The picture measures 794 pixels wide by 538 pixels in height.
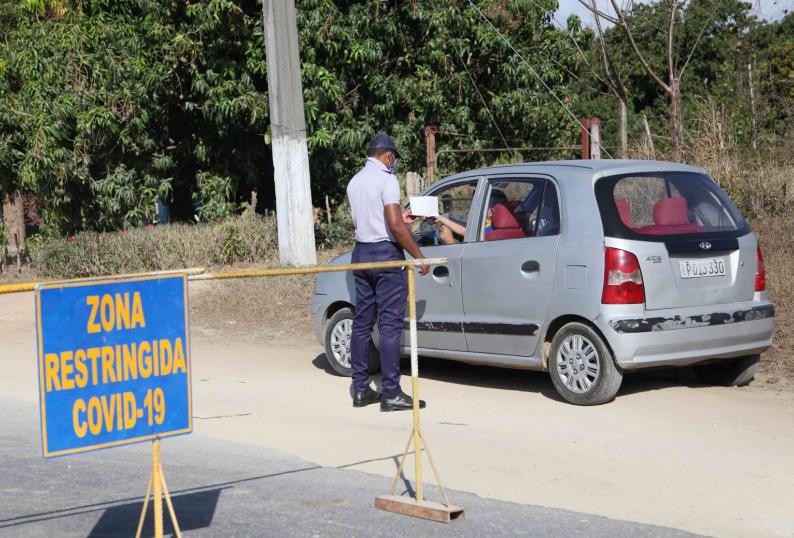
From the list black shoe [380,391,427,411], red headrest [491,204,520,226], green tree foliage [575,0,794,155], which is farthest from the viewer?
green tree foliage [575,0,794,155]

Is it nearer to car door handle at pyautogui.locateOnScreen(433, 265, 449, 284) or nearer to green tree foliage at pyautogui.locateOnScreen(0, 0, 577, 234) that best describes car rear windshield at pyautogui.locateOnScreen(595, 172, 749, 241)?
car door handle at pyautogui.locateOnScreen(433, 265, 449, 284)

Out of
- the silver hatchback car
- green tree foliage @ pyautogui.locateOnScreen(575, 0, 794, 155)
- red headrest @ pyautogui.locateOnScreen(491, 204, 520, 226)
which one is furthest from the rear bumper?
green tree foliage @ pyautogui.locateOnScreen(575, 0, 794, 155)

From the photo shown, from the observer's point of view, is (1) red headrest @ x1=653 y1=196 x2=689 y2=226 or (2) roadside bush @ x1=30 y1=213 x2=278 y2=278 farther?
(2) roadside bush @ x1=30 y1=213 x2=278 y2=278

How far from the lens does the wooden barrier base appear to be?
5.59m

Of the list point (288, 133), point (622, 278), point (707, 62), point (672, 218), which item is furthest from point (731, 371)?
point (707, 62)

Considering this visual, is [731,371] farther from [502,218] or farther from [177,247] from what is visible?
[177,247]

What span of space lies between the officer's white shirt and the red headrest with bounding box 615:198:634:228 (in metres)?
1.61

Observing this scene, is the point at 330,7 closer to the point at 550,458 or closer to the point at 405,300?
the point at 405,300

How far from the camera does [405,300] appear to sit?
8.37 m

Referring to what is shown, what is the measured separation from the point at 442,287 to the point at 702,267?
2.05 m

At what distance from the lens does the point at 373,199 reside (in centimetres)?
838

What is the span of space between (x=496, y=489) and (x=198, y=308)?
30.1ft

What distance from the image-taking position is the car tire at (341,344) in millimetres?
9750

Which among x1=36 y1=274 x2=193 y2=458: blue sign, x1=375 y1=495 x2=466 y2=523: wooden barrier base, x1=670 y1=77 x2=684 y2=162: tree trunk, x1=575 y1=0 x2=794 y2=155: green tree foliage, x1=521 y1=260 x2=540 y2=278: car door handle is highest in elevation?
x1=575 y1=0 x2=794 y2=155: green tree foliage
